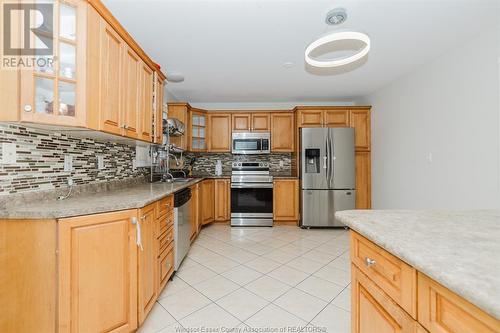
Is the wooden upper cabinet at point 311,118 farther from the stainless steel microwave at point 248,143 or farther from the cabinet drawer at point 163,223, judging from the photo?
the cabinet drawer at point 163,223

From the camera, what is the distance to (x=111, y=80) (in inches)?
61.6

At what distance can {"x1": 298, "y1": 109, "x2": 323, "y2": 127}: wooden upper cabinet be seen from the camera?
3.96 m

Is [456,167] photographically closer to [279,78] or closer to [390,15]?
[390,15]

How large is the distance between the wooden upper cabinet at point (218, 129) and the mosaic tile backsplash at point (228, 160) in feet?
→ 1.08

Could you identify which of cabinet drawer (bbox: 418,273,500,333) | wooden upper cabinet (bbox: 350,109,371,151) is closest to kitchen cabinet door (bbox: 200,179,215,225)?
wooden upper cabinet (bbox: 350,109,371,151)

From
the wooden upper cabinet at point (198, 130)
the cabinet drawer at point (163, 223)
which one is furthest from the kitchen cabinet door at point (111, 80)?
the wooden upper cabinet at point (198, 130)

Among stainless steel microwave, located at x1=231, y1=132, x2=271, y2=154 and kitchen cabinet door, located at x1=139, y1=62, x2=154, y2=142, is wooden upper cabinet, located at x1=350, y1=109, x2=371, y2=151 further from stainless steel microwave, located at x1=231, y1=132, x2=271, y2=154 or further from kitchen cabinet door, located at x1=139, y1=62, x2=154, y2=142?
kitchen cabinet door, located at x1=139, y1=62, x2=154, y2=142

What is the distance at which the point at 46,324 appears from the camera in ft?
3.74

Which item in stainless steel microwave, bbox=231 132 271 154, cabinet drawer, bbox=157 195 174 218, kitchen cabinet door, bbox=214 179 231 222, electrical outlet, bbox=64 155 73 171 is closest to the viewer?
electrical outlet, bbox=64 155 73 171

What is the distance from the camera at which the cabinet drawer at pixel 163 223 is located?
1.76m

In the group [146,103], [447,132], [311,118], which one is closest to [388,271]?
[146,103]

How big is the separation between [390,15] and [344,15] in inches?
15.5

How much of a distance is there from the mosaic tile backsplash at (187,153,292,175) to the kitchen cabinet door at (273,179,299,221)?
2.02 feet

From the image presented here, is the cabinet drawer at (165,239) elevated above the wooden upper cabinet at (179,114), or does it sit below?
below
